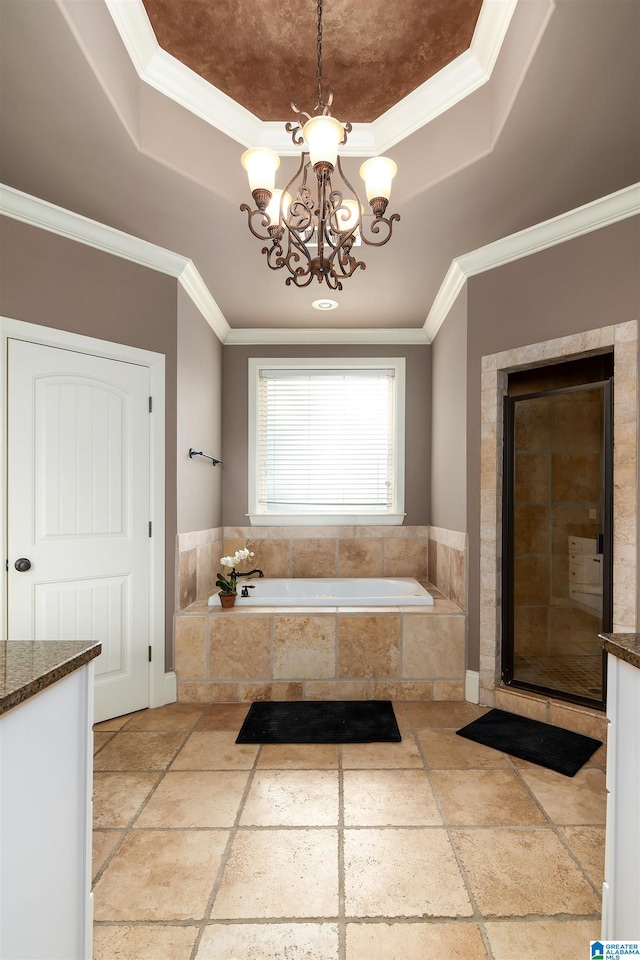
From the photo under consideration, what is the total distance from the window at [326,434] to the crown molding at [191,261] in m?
0.69

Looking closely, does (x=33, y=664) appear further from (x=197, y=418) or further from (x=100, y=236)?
(x=197, y=418)

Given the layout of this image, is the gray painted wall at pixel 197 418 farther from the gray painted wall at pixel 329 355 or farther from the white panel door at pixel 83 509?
the white panel door at pixel 83 509

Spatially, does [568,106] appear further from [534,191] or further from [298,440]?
[298,440]

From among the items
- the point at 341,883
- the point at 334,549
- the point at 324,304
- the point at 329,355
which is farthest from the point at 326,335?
the point at 341,883

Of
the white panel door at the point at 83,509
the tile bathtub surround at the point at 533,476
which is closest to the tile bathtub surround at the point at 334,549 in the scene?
the tile bathtub surround at the point at 533,476

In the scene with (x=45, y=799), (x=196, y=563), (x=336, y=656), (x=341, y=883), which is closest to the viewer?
(x=45, y=799)

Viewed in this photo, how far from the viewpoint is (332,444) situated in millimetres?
4414

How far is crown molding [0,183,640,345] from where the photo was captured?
2398mm

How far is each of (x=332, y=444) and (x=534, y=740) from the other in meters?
2.63

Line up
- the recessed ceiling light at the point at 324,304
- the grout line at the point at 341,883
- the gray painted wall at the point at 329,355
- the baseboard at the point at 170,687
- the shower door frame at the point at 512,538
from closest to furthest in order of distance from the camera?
the grout line at the point at 341,883 → the shower door frame at the point at 512,538 → the baseboard at the point at 170,687 → the recessed ceiling light at the point at 324,304 → the gray painted wall at the point at 329,355

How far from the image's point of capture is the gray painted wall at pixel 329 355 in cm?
435

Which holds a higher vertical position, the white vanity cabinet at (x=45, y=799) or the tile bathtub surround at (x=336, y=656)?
the white vanity cabinet at (x=45, y=799)

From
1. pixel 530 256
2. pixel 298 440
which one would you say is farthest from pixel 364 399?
pixel 530 256

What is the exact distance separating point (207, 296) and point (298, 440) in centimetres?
139
